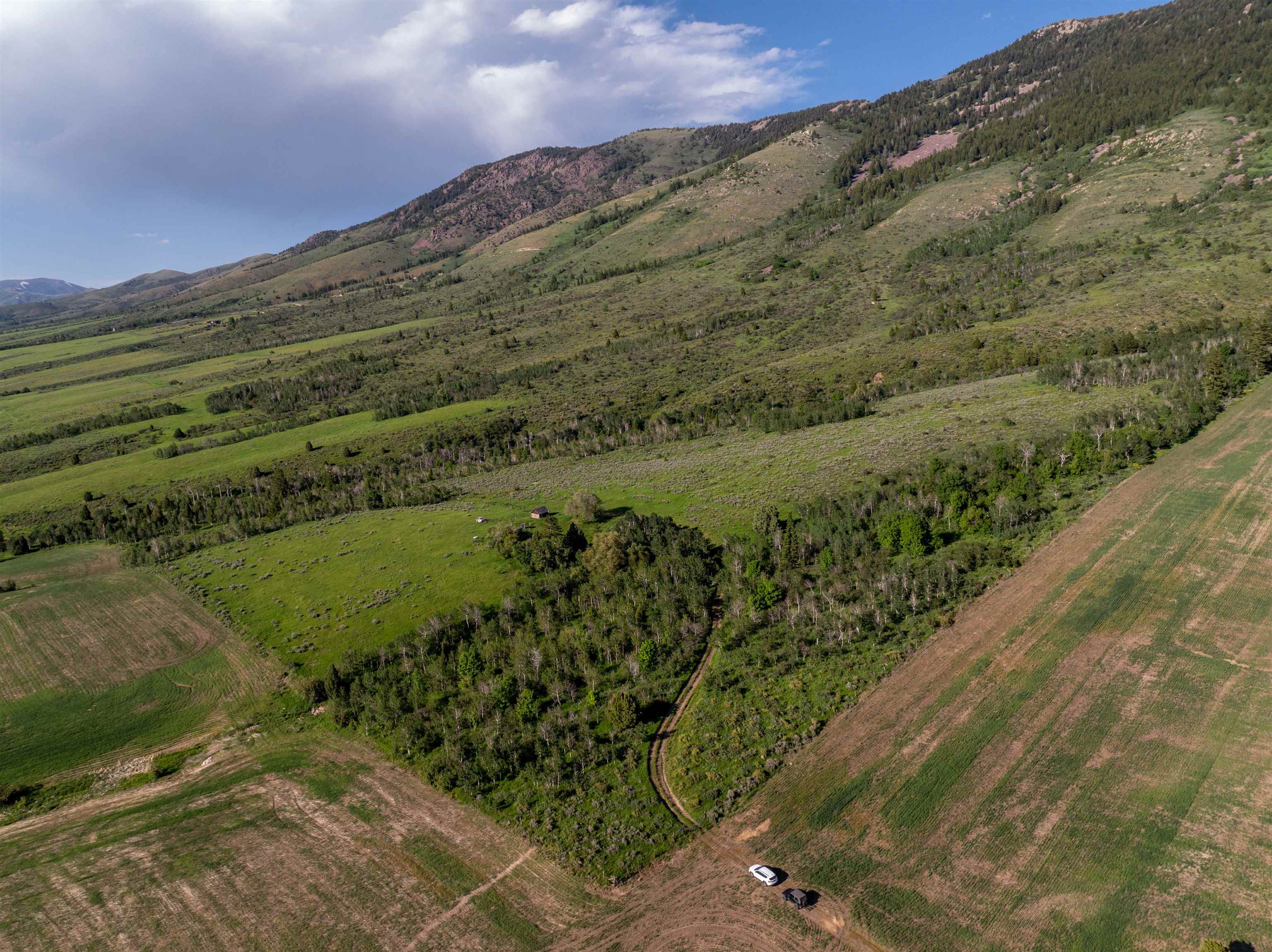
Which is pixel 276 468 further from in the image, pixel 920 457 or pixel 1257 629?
pixel 1257 629

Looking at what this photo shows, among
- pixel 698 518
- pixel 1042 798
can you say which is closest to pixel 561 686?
pixel 698 518

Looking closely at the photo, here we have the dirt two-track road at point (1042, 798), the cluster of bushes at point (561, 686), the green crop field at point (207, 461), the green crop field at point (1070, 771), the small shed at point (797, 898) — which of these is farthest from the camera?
the green crop field at point (207, 461)

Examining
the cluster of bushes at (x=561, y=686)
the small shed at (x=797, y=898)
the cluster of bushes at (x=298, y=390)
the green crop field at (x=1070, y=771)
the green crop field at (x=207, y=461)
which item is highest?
the cluster of bushes at (x=298, y=390)

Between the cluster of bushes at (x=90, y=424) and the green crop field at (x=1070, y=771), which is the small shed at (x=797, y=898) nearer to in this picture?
the green crop field at (x=1070, y=771)

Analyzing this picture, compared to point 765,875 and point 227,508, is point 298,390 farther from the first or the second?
point 765,875

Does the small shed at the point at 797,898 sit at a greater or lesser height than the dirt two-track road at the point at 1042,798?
greater

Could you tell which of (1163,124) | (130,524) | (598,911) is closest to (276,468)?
(130,524)

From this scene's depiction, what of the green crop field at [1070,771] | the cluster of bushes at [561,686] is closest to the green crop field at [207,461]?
the cluster of bushes at [561,686]
